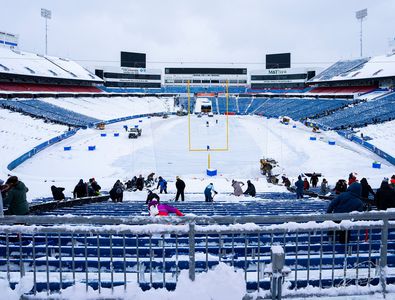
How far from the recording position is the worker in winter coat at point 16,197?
6090mm

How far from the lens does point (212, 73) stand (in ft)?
317

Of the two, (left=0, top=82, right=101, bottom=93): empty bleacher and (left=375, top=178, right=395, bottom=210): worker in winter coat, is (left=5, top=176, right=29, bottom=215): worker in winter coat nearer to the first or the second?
(left=375, top=178, right=395, bottom=210): worker in winter coat

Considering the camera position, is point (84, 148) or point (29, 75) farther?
point (29, 75)

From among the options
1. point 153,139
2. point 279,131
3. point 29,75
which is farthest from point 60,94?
point 279,131

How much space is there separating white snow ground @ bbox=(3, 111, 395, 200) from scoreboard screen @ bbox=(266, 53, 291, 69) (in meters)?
60.7

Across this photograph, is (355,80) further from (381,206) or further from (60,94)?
(381,206)

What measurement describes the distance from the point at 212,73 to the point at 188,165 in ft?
249

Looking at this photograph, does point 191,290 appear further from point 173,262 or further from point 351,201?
point 351,201

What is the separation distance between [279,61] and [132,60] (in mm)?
42197

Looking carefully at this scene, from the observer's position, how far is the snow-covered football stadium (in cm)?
379

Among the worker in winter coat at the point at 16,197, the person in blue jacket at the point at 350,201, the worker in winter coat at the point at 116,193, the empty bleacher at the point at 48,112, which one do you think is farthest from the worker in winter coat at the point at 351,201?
the empty bleacher at the point at 48,112

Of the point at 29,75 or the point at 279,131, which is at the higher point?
the point at 29,75

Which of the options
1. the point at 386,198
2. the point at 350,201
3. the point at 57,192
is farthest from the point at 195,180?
the point at 350,201

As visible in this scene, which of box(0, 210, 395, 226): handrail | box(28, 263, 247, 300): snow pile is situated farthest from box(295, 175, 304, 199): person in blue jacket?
box(28, 263, 247, 300): snow pile
